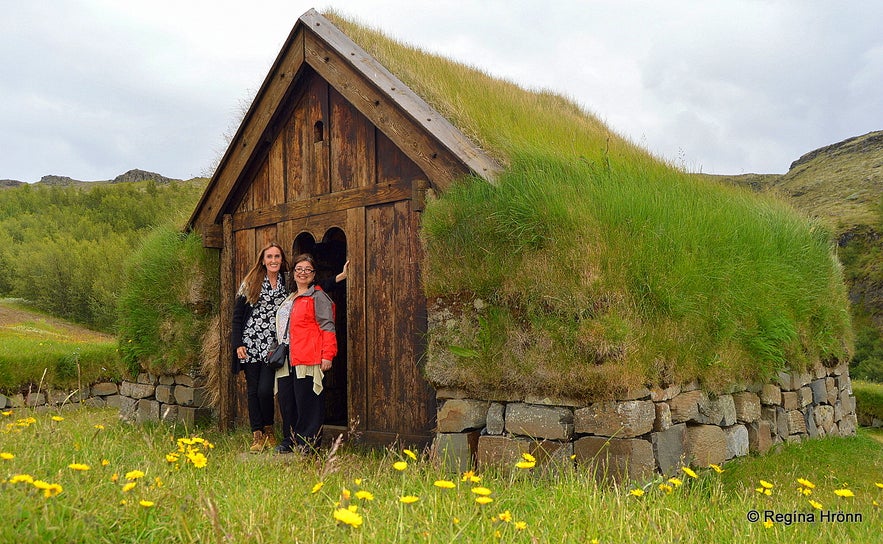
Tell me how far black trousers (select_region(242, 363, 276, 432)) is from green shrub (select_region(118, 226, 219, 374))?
7.23 ft

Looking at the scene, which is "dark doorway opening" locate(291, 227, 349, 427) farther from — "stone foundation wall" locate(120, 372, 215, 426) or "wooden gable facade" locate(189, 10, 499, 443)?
"stone foundation wall" locate(120, 372, 215, 426)

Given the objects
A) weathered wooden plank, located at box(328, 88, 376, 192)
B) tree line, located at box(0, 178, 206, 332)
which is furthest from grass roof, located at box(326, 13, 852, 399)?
tree line, located at box(0, 178, 206, 332)

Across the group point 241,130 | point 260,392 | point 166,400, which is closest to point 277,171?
point 241,130

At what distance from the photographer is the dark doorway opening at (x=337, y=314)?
28.0 ft

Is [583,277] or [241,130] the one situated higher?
[241,130]

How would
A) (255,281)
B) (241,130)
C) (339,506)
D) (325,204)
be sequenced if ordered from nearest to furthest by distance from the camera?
(339,506), (255,281), (325,204), (241,130)

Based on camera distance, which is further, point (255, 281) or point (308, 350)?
point (255, 281)

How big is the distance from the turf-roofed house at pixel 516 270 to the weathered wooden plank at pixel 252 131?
0.08ft

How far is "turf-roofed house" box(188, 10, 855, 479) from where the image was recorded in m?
5.34

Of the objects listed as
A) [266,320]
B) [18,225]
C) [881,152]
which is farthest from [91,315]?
[881,152]

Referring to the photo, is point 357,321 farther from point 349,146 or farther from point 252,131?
point 252,131

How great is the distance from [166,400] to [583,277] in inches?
252

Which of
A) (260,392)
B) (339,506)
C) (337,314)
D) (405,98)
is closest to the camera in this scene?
(339,506)

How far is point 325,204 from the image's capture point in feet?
24.8
